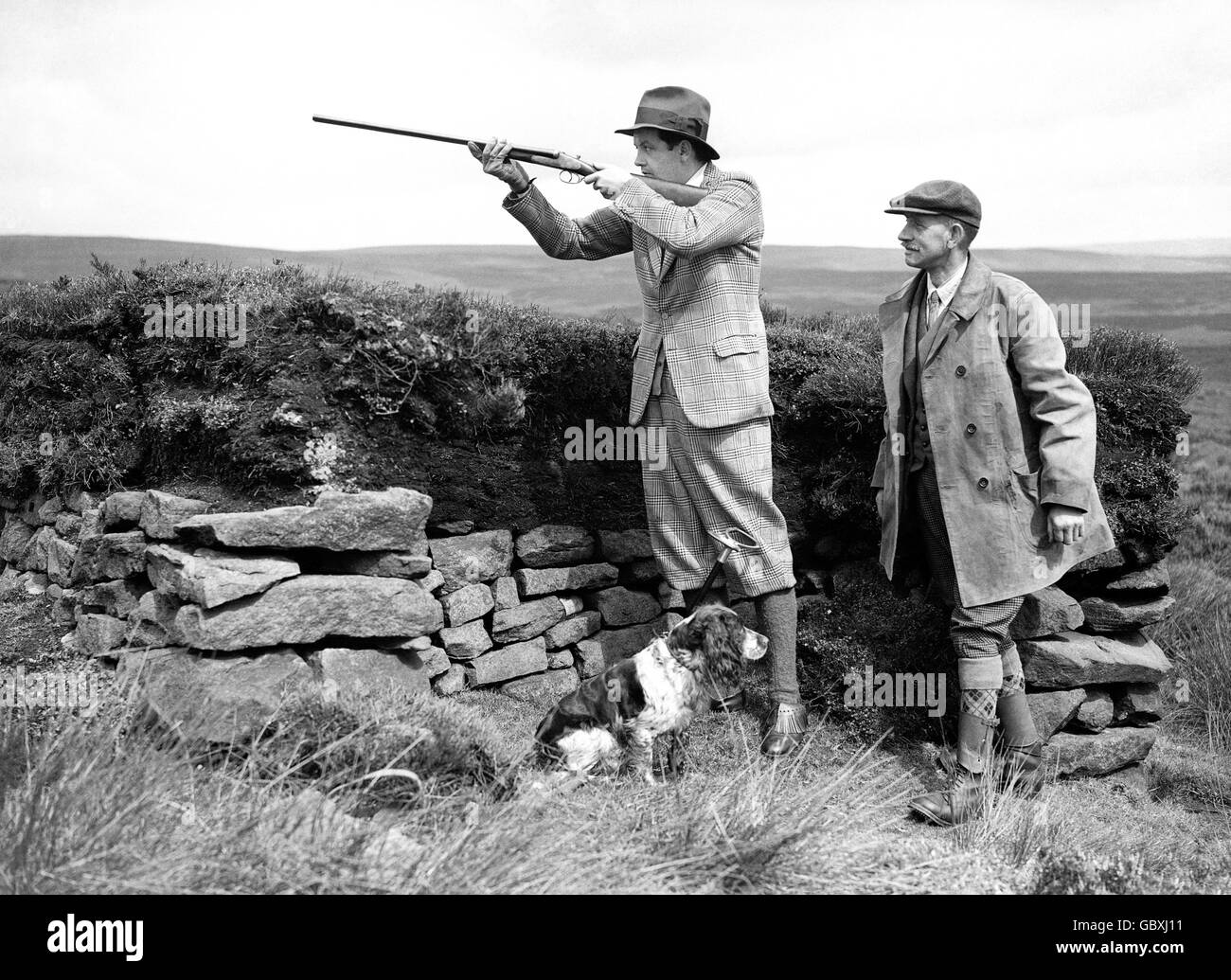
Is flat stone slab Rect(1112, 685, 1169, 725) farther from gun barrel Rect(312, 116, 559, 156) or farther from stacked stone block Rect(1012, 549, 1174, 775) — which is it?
gun barrel Rect(312, 116, 559, 156)

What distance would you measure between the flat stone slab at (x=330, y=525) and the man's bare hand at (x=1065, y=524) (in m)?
3.19

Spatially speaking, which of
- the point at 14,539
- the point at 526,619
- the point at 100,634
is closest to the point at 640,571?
the point at 526,619

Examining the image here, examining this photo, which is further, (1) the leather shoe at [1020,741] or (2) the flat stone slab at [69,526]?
(2) the flat stone slab at [69,526]

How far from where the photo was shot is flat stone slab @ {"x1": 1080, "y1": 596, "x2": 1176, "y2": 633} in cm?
699

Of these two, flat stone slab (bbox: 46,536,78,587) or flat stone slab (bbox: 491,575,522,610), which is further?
flat stone slab (bbox: 46,536,78,587)

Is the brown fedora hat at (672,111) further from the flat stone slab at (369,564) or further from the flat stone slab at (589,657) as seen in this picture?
the flat stone slab at (589,657)

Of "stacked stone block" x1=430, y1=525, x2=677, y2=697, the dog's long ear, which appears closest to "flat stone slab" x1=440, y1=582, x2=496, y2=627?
"stacked stone block" x1=430, y1=525, x2=677, y2=697

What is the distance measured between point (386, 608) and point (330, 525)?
0.51 metres

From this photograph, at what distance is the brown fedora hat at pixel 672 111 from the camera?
582 centimetres

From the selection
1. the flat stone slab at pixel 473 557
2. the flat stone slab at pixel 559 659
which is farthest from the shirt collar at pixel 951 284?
the flat stone slab at pixel 559 659

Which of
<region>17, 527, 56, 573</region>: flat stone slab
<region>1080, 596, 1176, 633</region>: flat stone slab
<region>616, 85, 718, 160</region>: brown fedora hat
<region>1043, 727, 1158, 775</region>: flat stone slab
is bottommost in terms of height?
<region>1043, 727, 1158, 775</region>: flat stone slab

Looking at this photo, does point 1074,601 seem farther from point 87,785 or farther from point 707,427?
point 87,785

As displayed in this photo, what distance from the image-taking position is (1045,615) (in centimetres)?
665

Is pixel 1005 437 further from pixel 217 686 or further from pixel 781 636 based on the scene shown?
pixel 217 686
